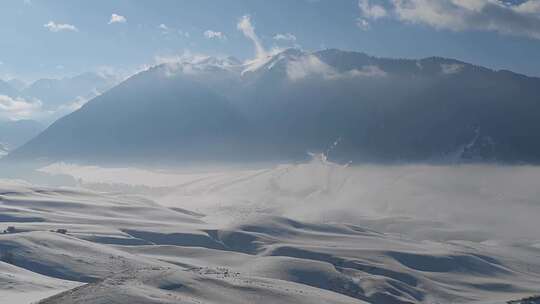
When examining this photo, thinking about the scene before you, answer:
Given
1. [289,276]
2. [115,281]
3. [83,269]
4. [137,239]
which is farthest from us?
[137,239]

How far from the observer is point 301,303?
9031 centimetres

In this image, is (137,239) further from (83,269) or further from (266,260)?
(83,269)

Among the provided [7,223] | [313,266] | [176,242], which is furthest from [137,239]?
[313,266]

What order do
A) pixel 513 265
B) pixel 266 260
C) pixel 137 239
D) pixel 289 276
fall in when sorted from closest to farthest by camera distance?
pixel 289 276 → pixel 266 260 → pixel 137 239 → pixel 513 265

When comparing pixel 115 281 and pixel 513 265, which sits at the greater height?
pixel 513 265

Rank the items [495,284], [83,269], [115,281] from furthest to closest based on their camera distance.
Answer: [495,284], [83,269], [115,281]

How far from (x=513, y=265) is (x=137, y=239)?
96.8 m

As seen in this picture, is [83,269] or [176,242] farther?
[176,242]

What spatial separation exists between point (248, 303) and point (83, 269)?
31666 mm

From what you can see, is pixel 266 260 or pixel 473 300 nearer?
pixel 473 300

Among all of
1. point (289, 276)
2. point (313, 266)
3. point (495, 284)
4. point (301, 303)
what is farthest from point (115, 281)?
point (495, 284)

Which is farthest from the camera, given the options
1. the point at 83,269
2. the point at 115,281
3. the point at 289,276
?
the point at 289,276

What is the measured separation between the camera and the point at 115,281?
8494 cm

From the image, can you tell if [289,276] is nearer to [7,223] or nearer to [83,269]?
[83,269]
